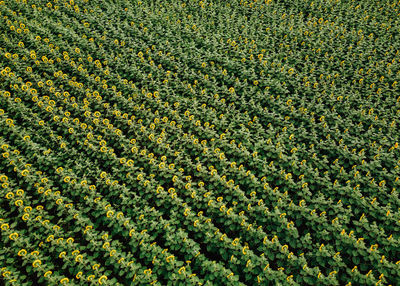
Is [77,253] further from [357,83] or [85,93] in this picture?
[357,83]

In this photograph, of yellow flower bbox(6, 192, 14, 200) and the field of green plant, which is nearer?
the field of green plant

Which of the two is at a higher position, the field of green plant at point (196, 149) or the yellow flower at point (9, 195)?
the field of green plant at point (196, 149)

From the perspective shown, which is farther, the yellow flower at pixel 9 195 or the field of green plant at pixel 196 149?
the yellow flower at pixel 9 195

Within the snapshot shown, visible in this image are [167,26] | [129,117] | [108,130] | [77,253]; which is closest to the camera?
[77,253]

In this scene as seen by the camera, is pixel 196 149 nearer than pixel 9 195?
No

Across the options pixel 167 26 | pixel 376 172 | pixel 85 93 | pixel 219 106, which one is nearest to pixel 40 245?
pixel 85 93

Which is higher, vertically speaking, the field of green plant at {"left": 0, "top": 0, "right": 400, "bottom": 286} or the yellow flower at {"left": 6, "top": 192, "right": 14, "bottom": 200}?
the field of green plant at {"left": 0, "top": 0, "right": 400, "bottom": 286}

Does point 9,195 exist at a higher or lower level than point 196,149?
lower

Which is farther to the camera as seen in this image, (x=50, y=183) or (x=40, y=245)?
(x=50, y=183)
